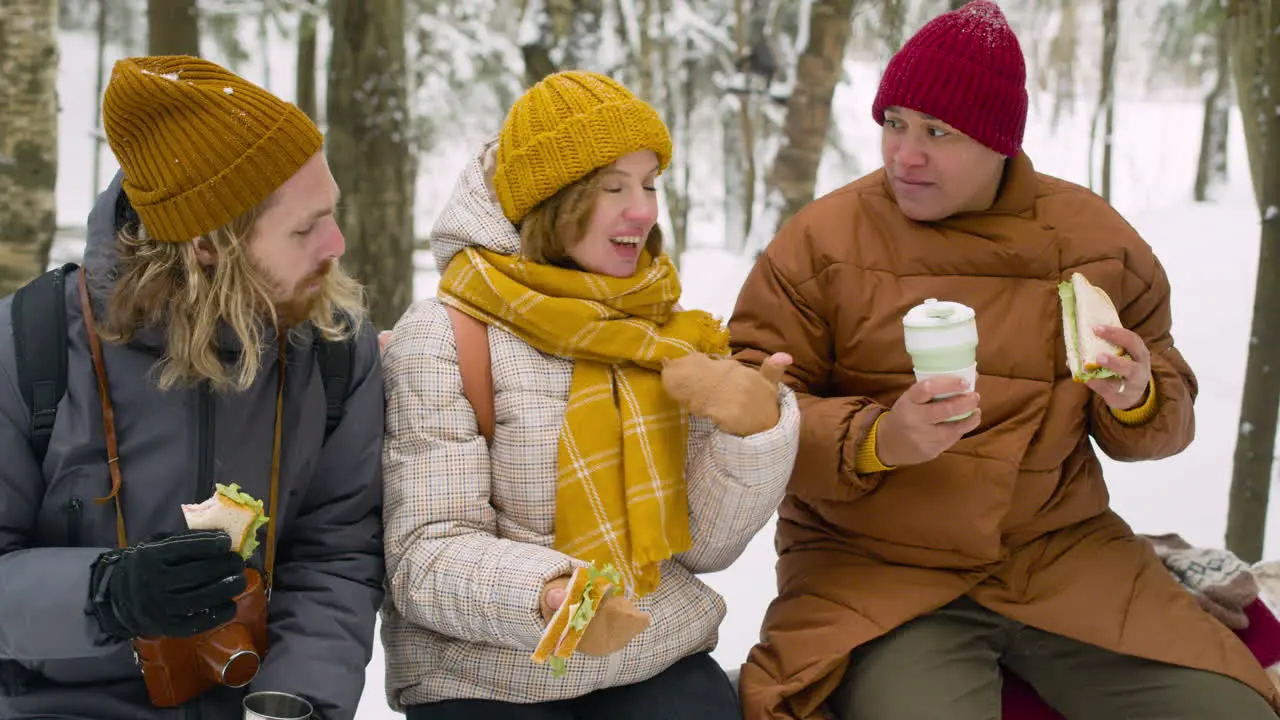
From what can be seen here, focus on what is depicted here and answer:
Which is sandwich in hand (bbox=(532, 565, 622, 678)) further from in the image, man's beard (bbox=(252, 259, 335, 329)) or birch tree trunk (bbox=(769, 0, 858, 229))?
birch tree trunk (bbox=(769, 0, 858, 229))

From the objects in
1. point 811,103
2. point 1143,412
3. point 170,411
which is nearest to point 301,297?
point 170,411

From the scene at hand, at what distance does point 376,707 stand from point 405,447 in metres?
1.56

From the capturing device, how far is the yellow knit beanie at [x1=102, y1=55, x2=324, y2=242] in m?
1.99

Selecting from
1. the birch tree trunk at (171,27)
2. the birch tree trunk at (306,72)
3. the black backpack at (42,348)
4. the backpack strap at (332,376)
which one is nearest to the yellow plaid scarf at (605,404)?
the backpack strap at (332,376)

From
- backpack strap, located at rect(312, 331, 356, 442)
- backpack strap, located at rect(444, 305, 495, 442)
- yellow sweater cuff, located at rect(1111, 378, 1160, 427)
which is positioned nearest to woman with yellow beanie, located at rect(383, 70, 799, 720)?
backpack strap, located at rect(444, 305, 495, 442)

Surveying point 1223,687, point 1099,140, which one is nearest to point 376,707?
point 1223,687

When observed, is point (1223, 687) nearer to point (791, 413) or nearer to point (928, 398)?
point (928, 398)

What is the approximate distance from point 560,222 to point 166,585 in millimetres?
1038

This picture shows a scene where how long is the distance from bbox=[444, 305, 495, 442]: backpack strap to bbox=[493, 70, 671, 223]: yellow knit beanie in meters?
0.26

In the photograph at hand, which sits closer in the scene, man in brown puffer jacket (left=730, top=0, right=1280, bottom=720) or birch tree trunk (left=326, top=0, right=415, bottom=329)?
man in brown puffer jacket (left=730, top=0, right=1280, bottom=720)

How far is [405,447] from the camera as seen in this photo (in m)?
2.33

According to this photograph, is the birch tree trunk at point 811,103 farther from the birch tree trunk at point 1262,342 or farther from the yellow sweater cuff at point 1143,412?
the yellow sweater cuff at point 1143,412

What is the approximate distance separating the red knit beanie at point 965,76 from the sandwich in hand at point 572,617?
133cm

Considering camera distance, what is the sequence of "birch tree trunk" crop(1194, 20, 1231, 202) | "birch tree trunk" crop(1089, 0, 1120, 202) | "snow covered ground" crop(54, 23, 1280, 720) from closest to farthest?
"snow covered ground" crop(54, 23, 1280, 720), "birch tree trunk" crop(1089, 0, 1120, 202), "birch tree trunk" crop(1194, 20, 1231, 202)
